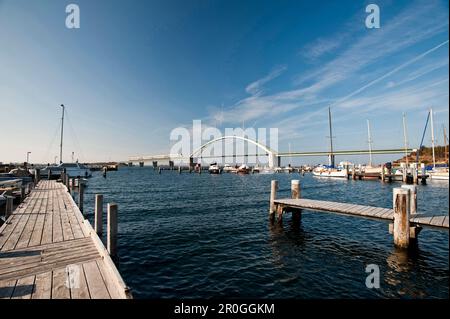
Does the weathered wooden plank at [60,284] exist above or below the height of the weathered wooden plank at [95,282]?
above

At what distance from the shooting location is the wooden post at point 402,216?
9.75m

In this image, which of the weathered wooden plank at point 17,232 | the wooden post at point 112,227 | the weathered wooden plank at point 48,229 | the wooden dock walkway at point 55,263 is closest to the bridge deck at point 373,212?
the wooden post at point 112,227

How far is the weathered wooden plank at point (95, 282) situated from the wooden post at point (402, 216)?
11.2 m

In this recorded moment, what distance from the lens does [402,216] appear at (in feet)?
32.3

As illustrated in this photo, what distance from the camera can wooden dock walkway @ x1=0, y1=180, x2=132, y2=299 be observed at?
5219mm

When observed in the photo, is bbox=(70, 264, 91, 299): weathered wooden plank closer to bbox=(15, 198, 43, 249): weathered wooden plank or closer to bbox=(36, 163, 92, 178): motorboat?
bbox=(15, 198, 43, 249): weathered wooden plank

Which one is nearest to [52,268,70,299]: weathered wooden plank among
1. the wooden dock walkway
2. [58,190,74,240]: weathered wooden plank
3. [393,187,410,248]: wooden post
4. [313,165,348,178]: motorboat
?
the wooden dock walkway

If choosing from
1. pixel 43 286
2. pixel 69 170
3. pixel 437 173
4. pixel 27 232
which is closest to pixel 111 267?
pixel 43 286

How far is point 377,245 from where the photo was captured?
10977 mm

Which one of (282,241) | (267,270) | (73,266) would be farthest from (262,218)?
(73,266)

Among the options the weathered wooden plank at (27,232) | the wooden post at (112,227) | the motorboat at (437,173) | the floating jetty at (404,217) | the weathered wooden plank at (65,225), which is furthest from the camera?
the motorboat at (437,173)

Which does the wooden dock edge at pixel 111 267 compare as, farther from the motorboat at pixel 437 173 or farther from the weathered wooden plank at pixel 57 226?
the motorboat at pixel 437 173

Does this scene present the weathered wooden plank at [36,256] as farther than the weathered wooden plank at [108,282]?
Yes
